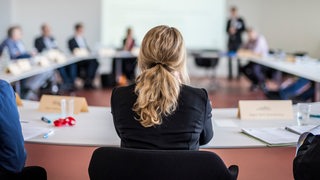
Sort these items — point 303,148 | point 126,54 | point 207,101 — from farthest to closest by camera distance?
point 126,54
point 207,101
point 303,148

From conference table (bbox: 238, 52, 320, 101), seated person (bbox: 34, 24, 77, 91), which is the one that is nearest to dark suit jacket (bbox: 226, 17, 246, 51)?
conference table (bbox: 238, 52, 320, 101)

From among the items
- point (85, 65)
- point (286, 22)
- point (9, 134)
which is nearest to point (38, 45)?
point (85, 65)

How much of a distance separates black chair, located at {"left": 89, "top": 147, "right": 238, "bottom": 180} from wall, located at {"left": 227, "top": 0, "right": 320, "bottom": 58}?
943 cm

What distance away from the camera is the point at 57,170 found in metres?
2.60

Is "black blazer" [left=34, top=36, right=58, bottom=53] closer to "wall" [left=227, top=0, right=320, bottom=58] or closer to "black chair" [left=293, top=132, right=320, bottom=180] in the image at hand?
"wall" [left=227, top=0, right=320, bottom=58]

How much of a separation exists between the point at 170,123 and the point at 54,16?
9360 millimetres

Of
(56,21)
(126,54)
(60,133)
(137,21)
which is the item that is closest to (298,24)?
(137,21)

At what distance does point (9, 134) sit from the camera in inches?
70.7

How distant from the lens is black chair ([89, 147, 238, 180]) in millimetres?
1446

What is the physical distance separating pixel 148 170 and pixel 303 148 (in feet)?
1.97

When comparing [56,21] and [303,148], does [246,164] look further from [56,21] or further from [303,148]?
[56,21]

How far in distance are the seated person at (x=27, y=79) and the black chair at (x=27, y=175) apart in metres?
4.12

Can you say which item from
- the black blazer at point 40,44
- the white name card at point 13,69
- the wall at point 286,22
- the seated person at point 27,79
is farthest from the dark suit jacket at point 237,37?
the white name card at point 13,69

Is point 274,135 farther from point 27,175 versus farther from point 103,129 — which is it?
point 27,175
